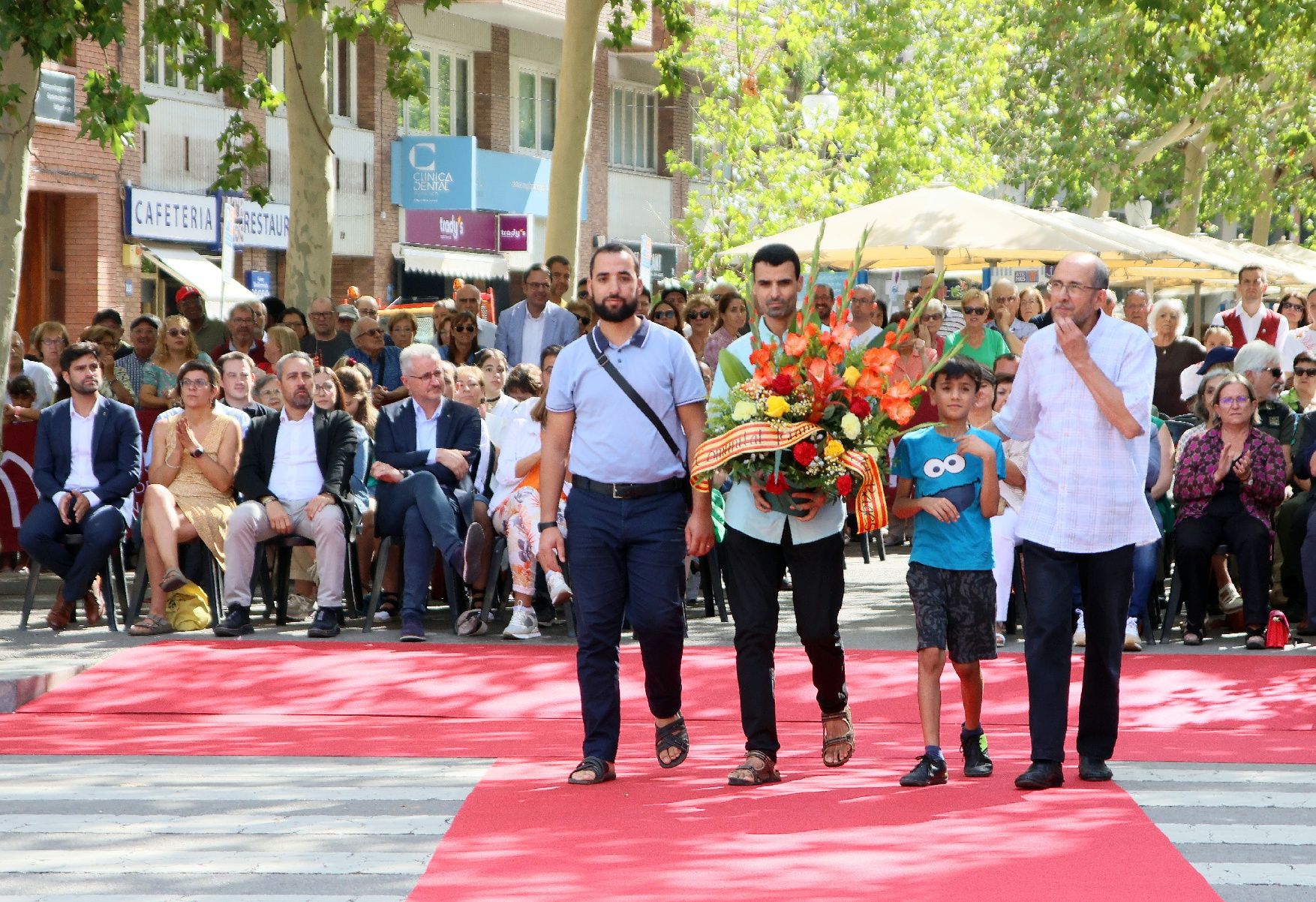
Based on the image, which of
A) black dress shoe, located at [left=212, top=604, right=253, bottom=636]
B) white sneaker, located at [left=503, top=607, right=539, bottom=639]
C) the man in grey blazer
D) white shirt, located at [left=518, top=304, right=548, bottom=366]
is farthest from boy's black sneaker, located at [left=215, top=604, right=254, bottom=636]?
white shirt, located at [left=518, top=304, right=548, bottom=366]

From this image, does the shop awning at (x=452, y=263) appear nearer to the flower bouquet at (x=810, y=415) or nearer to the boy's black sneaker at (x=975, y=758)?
the boy's black sneaker at (x=975, y=758)

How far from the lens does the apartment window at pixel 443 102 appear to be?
118ft

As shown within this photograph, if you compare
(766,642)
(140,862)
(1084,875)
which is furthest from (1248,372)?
(140,862)

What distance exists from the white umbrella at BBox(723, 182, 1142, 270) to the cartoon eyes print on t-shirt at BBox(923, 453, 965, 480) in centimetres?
976

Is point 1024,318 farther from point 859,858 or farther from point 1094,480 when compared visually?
point 859,858

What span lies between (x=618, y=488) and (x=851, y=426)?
977mm

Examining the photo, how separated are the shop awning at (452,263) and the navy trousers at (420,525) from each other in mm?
23345

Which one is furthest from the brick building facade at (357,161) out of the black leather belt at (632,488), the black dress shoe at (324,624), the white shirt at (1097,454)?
the white shirt at (1097,454)

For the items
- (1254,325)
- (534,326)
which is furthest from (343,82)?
(1254,325)

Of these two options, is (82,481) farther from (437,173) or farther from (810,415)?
(437,173)

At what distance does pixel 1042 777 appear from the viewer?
796 cm

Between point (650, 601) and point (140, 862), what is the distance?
2.24 meters

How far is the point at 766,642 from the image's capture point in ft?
26.2

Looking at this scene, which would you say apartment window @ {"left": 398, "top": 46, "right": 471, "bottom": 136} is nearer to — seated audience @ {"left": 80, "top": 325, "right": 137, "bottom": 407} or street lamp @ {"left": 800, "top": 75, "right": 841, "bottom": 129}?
street lamp @ {"left": 800, "top": 75, "right": 841, "bottom": 129}
